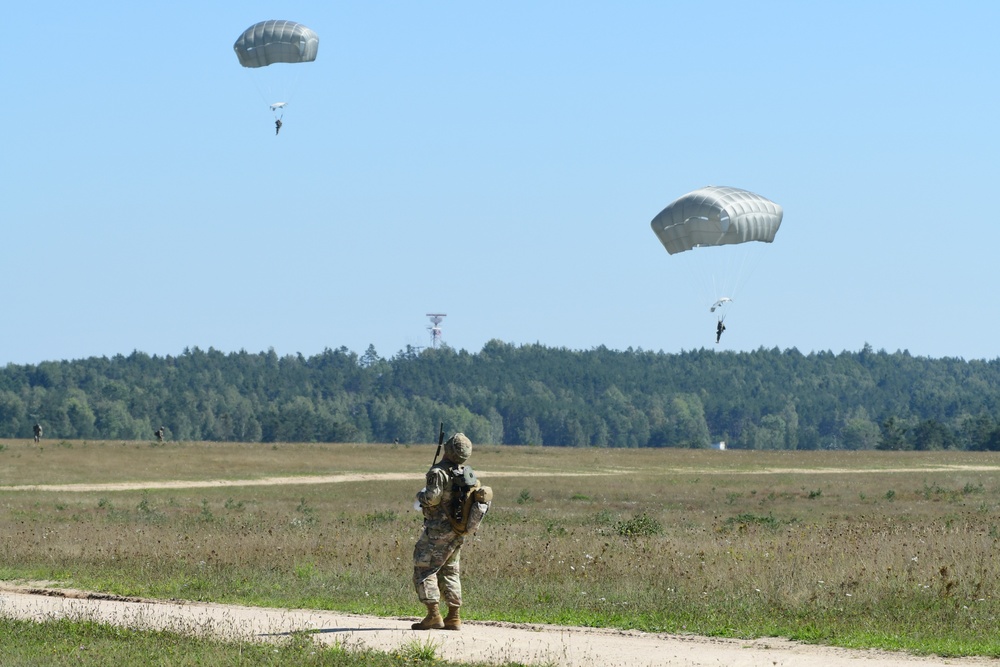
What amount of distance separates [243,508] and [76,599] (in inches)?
870

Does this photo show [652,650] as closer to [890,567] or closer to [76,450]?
[890,567]

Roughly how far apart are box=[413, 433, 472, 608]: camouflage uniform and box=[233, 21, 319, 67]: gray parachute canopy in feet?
138

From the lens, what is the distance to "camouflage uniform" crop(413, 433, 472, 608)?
1627cm

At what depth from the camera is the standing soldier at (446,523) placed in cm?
1622

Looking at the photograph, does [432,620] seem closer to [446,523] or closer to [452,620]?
[452,620]

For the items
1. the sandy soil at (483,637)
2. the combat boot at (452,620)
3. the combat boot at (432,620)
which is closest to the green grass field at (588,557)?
the sandy soil at (483,637)

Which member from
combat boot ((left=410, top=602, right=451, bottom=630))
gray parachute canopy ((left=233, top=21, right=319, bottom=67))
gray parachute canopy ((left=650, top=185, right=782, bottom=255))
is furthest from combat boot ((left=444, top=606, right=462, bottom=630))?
gray parachute canopy ((left=233, top=21, right=319, bottom=67))

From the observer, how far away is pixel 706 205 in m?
39.6

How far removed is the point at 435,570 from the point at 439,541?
343mm

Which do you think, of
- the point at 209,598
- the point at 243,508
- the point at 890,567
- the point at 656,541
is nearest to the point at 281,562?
the point at 209,598

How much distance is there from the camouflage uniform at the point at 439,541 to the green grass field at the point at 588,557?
193cm

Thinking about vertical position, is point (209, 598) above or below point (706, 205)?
below

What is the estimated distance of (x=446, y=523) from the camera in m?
16.4

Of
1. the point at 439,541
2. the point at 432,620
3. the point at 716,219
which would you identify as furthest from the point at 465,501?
the point at 716,219
